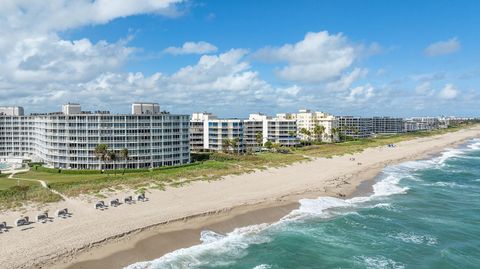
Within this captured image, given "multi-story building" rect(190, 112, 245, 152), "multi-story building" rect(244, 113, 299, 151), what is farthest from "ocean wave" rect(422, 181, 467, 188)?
"multi-story building" rect(244, 113, 299, 151)

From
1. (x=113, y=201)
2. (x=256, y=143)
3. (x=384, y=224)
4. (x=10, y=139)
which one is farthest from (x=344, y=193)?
(x=10, y=139)

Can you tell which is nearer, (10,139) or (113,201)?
(113,201)

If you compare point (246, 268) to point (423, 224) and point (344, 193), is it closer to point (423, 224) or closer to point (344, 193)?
point (423, 224)

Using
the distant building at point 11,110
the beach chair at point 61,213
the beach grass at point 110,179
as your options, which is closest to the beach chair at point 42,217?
the beach chair at point 61,213

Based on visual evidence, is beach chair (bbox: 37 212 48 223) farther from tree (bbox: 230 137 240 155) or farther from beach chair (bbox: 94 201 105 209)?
tree (bbox: 230 137 240 155)

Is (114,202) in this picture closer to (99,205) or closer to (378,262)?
(99,205)

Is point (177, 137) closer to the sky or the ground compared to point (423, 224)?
closer to the sky
